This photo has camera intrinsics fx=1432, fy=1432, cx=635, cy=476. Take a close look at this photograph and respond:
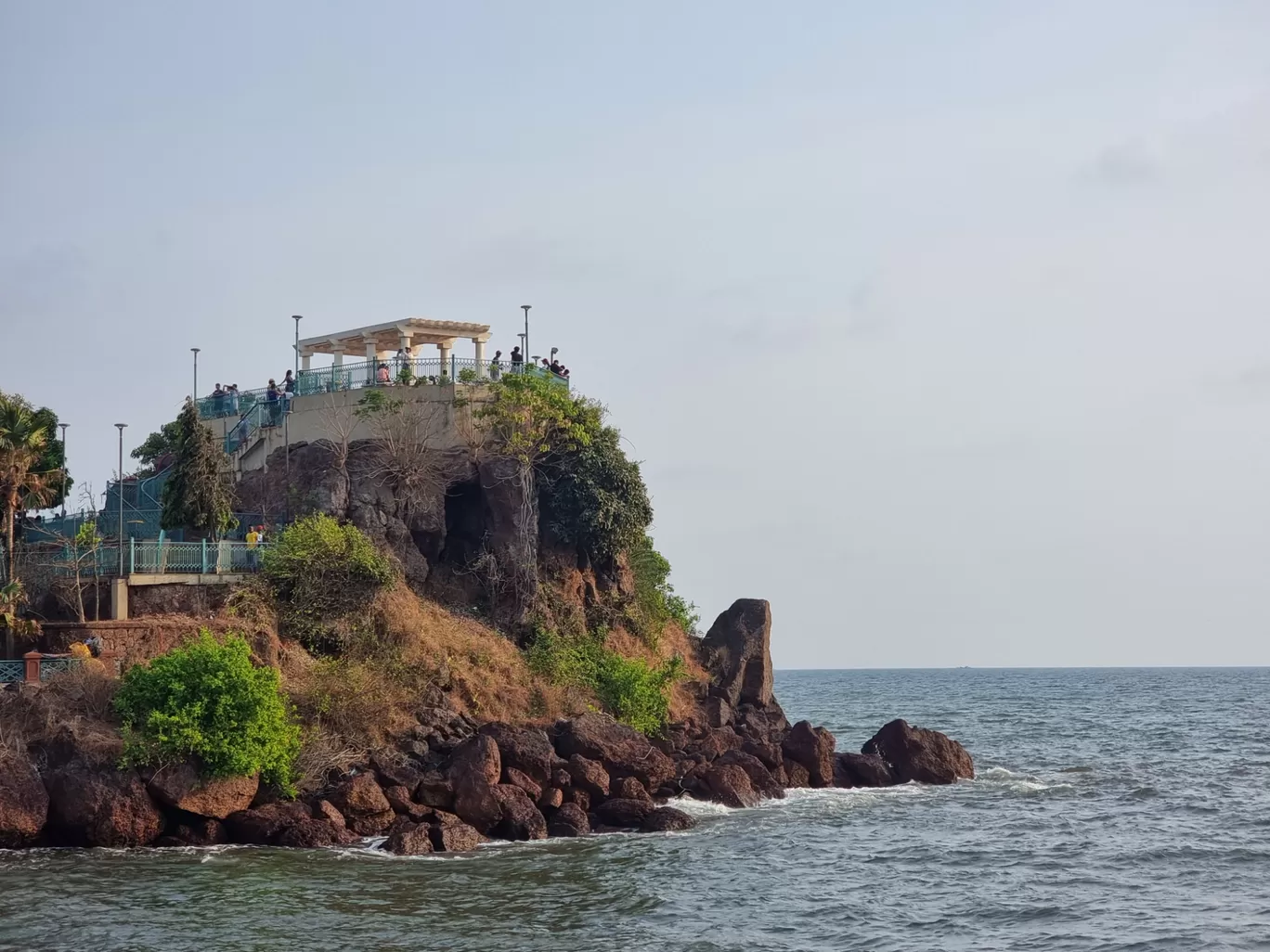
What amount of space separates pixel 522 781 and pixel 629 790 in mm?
3088

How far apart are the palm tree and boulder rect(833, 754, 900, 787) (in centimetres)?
2300

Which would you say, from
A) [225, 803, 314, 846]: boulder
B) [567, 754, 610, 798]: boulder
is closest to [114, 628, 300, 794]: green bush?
[225, 803, 314, 846]: boulder

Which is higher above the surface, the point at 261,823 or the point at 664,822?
the point at 261,823

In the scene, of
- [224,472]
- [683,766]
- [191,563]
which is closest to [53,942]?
[191,563]

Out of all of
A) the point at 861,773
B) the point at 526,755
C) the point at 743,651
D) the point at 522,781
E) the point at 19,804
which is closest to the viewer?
the point at 19,804

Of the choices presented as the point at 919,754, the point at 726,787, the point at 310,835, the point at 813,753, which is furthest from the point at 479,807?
the point at 919,754

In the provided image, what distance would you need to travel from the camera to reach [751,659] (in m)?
48.9

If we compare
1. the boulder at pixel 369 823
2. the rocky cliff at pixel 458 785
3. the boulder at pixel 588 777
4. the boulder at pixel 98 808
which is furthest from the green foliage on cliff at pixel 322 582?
the boulder at pixel 98 808

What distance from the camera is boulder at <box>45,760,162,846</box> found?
93.0 feet

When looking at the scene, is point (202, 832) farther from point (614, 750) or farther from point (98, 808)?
point (614, 750)

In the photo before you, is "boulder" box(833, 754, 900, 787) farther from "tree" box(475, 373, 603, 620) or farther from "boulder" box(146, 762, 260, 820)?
"boulder" box(146, 762, 260, 820)

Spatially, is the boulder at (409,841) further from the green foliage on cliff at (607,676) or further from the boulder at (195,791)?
the green foliage on cliff at (607,676)

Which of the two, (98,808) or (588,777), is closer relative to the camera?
(98,808)

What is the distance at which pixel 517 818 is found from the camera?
31.0 meters
